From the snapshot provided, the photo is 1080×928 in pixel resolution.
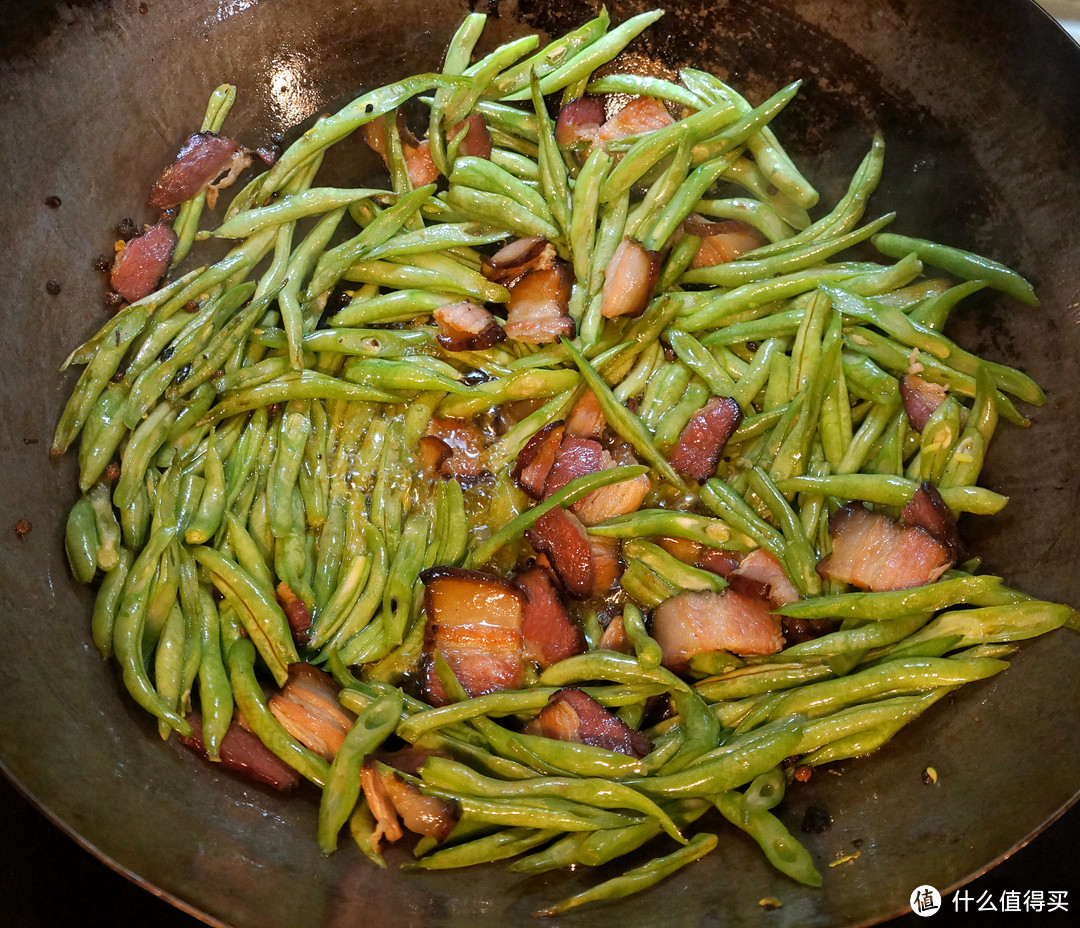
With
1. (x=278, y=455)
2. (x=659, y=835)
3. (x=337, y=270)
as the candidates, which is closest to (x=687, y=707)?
(x=659, y=835)

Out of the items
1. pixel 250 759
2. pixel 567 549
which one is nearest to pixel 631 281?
pixel 567 549

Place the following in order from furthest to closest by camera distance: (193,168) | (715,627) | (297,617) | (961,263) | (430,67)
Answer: (430,67)
(193,168)
(961,263)
(297,617)
(715,627)

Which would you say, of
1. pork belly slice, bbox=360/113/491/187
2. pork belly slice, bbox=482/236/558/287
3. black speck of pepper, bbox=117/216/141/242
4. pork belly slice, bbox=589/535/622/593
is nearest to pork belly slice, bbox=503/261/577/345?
pork belly slice, bbox=482/236/558/287

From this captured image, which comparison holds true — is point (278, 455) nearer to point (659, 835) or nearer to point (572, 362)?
point (572, 362)

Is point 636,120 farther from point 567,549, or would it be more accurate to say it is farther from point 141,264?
point 141,264

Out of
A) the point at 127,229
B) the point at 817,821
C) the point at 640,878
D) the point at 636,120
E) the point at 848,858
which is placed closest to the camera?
the point at 640,878

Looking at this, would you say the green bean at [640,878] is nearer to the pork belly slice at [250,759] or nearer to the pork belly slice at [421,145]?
the pork belly slice at [250,759]

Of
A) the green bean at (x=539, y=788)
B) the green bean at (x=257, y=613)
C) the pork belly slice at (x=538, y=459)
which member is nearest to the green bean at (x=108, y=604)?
the green bean at (x=257, y=613)
